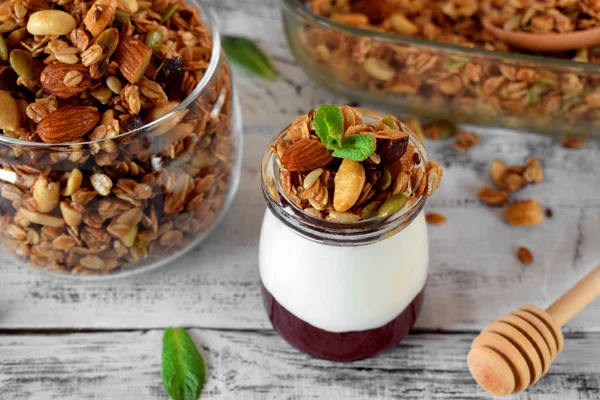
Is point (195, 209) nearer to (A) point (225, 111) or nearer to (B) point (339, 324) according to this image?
(A) point (225, 111)

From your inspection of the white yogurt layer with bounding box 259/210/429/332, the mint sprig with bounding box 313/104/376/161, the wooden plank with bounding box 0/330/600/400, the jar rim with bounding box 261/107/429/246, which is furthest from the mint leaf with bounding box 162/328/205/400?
the mint sprig with bounding box 313/104/376/161

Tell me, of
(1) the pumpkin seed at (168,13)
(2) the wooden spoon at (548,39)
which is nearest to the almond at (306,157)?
(1) the pumpkin seed at (168,13)

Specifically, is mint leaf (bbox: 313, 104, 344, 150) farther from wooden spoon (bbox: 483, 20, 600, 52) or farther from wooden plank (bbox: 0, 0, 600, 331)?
wooden spoon (bbox: 483, 20, 600, 52)

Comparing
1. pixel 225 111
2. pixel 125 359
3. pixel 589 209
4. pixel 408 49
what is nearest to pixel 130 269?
pixel 125 359

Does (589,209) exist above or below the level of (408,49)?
below

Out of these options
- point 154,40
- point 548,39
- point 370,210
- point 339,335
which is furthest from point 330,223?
point 548,39

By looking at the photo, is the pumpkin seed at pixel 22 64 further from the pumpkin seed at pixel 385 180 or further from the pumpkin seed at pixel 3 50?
the pumpkin seed at pixel 385 180
